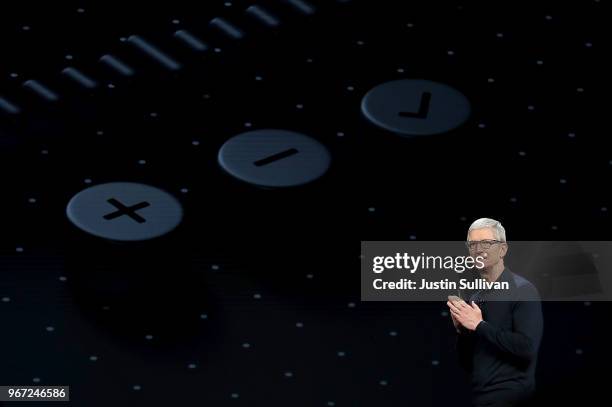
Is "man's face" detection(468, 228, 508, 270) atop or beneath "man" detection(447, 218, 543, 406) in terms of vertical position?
atop

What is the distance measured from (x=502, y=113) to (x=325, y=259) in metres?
0.34

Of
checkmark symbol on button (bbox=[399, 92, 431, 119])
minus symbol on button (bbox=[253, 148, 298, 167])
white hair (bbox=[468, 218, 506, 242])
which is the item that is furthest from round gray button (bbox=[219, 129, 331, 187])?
white hair (bbox=[468, 218, 506, 242])

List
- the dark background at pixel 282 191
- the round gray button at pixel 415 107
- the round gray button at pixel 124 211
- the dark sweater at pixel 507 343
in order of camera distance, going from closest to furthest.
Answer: the dark sweater at pixel 507 343 → the dark background at pixel 282 191 → the round gray button at pixel 124 211 → the round gray button at pixel 415 107

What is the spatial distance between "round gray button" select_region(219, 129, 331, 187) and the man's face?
29 cm

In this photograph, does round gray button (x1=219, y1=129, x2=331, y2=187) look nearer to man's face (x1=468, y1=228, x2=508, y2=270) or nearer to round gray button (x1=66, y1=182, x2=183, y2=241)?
round gray button (x1=66, y1=182, x2=183, y2=241)

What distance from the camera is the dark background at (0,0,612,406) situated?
4.46 feet

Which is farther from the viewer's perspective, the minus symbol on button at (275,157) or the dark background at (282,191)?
the minus symbol on button at (275,157)

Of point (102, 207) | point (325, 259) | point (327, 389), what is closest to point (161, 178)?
point (102, 207)

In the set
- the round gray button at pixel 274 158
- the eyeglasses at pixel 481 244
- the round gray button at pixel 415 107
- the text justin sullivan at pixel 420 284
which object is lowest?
the text justin sullivan at pixel 420 284

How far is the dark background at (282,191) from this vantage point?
136 cm

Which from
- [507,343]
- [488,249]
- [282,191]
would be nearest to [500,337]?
[507,343]

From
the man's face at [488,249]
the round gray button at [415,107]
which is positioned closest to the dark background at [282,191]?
the round gray button at [415,107]

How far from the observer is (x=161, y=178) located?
158cm

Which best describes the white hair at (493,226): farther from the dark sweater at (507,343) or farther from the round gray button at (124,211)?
the round gray button at (124,211)
